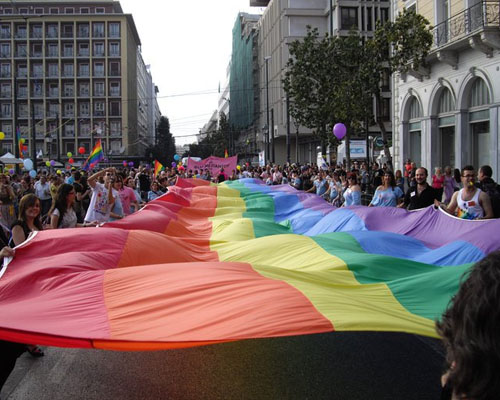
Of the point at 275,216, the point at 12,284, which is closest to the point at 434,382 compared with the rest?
the point at 12,284

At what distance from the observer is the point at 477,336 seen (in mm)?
1372

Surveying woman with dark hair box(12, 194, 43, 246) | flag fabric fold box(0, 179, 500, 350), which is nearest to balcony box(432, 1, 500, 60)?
flag fabric fold box(0, 179, 500, 350)

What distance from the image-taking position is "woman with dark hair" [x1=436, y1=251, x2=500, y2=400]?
1339mm

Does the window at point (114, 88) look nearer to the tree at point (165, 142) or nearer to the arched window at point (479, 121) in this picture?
the tree at point (165, 142)

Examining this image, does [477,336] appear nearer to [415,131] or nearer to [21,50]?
[415,131]

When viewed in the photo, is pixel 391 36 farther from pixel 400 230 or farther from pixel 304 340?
pixel 304 340

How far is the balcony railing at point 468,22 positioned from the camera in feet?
71.8

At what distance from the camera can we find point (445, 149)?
27.8 metres

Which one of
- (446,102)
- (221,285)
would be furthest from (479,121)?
(221,285)

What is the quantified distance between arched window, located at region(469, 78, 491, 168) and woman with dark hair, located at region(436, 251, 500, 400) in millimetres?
23748

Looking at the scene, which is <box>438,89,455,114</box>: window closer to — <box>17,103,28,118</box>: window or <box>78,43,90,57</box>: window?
<box>78,43,90,57</box>: window

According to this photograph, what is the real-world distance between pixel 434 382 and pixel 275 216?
25.4ft

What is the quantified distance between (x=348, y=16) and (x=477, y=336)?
62.1m

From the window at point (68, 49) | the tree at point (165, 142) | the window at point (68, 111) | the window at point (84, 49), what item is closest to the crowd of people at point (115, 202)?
the window at point (68, 111)
